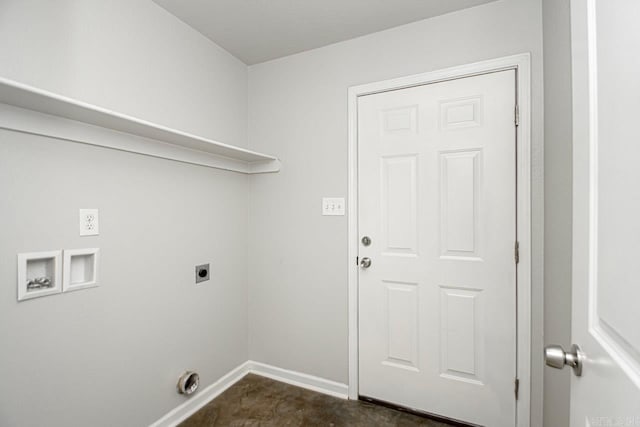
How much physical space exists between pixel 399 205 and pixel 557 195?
82cm

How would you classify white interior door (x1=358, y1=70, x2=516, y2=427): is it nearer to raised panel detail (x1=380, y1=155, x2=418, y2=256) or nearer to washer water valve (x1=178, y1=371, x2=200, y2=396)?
raised panel detail (x1=380, y1=155, x2=418, y2=256)

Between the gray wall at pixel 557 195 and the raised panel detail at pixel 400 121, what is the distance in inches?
26.7

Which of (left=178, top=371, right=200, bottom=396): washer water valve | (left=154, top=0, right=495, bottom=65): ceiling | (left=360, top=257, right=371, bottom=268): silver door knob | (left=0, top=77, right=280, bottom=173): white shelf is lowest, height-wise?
(left=178, top=371, right=200, bottom=396): washer water valve

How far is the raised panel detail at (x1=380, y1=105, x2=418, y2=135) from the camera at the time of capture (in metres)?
1.89

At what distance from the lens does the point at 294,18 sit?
1.84 meters

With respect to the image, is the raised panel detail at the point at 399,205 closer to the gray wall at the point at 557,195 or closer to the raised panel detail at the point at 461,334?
the raised panel detail at the point at 461,334

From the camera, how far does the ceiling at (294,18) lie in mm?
1712

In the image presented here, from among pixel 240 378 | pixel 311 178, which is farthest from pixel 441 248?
→ pixel 240 378

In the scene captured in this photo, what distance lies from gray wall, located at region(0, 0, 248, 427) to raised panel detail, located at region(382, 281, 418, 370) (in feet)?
3.91

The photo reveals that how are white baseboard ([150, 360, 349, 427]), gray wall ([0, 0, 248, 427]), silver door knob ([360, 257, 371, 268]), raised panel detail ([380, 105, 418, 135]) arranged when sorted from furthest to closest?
silver door knob ([360, 257, 371, 268]) < raised panel detail ([380, 105, 418, 135]) < white baseboard ([150, 360, 349, 427]) < gray wall ([0, 0, 248, 427])

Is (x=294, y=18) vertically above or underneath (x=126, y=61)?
above

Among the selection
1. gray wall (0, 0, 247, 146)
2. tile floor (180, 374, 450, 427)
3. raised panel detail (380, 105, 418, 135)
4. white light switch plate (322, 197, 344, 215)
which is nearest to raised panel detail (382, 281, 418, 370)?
tile floor (180, 374, 450, 427)

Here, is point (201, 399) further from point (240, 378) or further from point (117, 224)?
point (117, 224)

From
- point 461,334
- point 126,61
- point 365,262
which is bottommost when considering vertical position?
point 461,334
